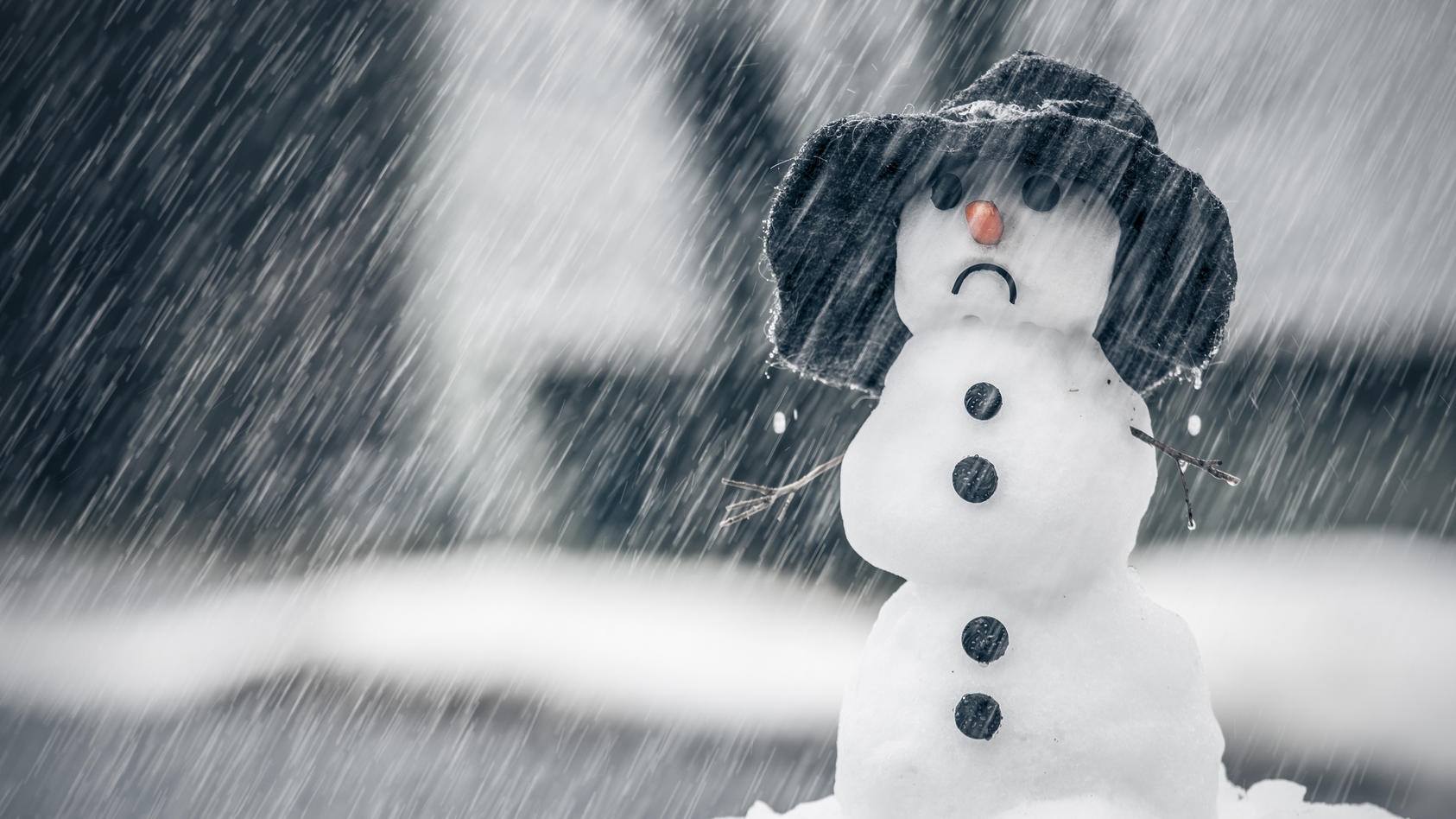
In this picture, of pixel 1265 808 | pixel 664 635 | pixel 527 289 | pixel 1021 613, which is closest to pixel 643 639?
pixel 664 635

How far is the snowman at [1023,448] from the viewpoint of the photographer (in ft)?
3.12

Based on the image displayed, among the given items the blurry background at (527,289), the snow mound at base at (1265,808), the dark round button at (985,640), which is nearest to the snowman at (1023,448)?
the dark round button at (985,640)

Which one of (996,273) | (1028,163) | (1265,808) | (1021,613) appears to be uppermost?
(1028,163)

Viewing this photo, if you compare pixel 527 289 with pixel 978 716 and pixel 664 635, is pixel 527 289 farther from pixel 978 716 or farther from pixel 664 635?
pixel 978 716

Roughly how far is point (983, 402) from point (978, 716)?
32cm

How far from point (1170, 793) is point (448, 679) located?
2.02 meters

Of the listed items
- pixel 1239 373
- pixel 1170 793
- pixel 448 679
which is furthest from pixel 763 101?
pixel 1170 793

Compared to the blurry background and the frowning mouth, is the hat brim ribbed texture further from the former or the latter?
the blurry background

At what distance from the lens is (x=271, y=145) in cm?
331

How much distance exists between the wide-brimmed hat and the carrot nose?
57mm

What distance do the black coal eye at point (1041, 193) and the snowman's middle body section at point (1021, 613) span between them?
0.45ft

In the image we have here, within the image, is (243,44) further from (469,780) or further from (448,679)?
(469,780)

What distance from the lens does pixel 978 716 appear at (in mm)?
938

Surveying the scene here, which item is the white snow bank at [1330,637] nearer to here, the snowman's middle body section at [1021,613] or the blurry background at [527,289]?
the blurry background at [527,289]
